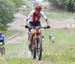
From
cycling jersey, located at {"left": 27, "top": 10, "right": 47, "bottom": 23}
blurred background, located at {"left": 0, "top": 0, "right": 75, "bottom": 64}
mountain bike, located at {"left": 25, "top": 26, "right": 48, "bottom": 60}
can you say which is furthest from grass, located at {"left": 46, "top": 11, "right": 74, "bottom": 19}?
cycling jersey, located at {"left": 27, "top": 10, "right": 47, "bottom": 23}

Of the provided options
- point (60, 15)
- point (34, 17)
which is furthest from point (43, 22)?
point (34, 17)

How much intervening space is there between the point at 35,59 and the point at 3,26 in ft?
150

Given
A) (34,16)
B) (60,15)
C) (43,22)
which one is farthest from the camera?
(60,15)

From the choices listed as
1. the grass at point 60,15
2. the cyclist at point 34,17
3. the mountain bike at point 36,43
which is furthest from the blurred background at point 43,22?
the cyclist at point 34,17

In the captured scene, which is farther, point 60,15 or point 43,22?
point 60,15

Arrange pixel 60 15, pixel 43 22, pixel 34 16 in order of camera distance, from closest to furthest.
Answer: pixel 34 16 < pixel 43 22 < pixel 60 15

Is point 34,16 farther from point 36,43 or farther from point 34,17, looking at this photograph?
point 36,43

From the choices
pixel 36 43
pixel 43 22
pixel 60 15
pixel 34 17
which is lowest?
pixel 60 15

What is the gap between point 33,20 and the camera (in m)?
12.7

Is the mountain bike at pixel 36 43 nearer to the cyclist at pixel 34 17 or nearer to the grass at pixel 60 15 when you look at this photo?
the cyclist at pixel 34 17

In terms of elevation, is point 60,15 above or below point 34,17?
below

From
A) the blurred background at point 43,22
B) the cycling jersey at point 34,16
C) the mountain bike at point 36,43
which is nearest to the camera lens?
the mountain bike at point 36,43

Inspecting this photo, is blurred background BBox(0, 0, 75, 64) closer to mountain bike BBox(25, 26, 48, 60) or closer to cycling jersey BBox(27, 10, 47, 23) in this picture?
mountain bike BBox(25, 26, 48, 60)

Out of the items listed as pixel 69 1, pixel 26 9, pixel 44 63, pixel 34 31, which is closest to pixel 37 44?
pixel 34 31
